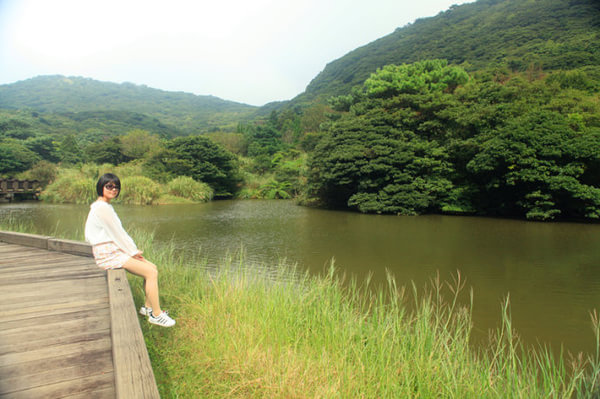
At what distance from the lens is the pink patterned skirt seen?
2457 mm

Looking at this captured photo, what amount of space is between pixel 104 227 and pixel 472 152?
1449cm

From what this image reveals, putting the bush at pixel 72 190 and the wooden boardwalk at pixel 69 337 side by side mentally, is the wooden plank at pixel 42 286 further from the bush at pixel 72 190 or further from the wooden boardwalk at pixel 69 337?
the bush at pixel 72 190

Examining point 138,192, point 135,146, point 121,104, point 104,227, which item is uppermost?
point 121,104

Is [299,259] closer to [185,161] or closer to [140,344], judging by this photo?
[140,344]

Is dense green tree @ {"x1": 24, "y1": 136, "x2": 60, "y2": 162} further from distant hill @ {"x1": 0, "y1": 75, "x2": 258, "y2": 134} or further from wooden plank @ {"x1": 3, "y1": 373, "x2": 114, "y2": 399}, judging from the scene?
wooden plank @ {"x1": 3, "y1": 373, "x2": 114, "y2": 399}

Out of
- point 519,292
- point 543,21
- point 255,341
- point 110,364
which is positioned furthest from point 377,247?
point 543,21

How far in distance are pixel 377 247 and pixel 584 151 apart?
857 cm

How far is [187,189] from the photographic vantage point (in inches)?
840

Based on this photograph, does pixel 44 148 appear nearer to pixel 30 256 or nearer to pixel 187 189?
pixel 187 189

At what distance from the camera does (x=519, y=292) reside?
4.64m

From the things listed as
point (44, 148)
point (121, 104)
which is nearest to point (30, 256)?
point (44, 148)

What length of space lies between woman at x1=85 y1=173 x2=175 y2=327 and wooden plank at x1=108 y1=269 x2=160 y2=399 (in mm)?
294

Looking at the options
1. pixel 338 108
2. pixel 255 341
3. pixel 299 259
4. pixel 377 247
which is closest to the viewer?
pixel 255 341

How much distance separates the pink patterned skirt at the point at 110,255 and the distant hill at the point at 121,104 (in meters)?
70.4
